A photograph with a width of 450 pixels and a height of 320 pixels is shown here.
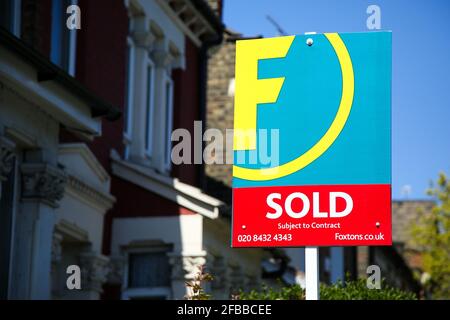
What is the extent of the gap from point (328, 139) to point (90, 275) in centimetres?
900

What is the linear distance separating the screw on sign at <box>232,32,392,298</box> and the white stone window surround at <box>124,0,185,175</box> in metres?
11.0

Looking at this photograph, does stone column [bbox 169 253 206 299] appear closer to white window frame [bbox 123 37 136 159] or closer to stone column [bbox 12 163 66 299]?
white window frame [bbox 123 37 136 159]

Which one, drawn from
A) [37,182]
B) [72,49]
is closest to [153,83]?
[72,49]

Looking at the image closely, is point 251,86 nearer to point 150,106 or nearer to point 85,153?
point 85,153

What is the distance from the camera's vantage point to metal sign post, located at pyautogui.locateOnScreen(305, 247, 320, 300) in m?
5.79

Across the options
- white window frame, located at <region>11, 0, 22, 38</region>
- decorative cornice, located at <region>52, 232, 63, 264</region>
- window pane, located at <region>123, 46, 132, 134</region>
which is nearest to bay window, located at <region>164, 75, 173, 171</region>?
window pane, located at <region>123, 46, 132, 134</region>

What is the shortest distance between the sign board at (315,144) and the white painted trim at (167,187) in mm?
9485

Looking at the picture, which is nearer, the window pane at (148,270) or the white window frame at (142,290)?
the white window frame at (142,290)

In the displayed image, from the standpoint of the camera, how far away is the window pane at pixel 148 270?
629 inches

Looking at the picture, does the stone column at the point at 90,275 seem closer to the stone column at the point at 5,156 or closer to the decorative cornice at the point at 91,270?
the decorative cornice at the point at 91,270

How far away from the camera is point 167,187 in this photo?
15719mm

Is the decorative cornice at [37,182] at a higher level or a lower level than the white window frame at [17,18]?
lower

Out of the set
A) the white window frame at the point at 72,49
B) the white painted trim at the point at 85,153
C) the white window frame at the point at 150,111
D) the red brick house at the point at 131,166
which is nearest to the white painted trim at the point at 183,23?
the red brick house at the point at 131,166

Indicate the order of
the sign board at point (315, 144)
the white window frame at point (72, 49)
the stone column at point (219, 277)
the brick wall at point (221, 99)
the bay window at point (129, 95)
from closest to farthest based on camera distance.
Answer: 1. the sign board at point (315, 144)
2. the white window frame at point (72, 49)
3. the stone column at point (219, 277)
4. the bay window at point (129, 95)
5. the brick wall at point (221, 99)
